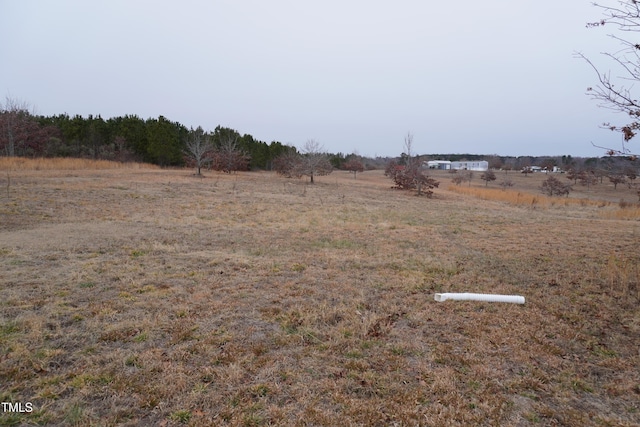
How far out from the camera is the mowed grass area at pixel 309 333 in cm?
255

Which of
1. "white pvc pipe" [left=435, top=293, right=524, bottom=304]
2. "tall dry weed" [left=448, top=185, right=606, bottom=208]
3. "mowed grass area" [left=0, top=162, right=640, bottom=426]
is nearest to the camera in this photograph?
"mowed grass area" [left=0, top=162, right=640, bottom=426]

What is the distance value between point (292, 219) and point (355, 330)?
8.26 metres

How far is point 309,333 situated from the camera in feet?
12.2

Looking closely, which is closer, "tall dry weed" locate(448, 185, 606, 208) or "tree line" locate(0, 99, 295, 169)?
"tall dry weed" locate(448, 185, 606, 208)

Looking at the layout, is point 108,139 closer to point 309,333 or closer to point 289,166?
point 289,166

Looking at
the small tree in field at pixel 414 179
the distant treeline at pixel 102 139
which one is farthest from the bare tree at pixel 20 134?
the small tree in field at pixel 414 179

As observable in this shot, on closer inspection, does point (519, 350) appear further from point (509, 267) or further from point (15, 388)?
point (15, 388)

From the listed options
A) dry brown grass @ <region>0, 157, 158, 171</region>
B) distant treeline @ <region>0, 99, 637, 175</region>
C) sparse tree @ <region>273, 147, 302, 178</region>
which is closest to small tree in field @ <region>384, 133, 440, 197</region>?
distant treeline @ <region>0, 99, 637, 175</region>

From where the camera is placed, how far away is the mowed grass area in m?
2.55

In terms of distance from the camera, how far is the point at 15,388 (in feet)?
8.67

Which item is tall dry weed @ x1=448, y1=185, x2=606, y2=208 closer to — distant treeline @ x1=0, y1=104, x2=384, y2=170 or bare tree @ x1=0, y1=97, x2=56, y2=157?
distant treeline @ x1=0, y1=104, x2=384, y2=170

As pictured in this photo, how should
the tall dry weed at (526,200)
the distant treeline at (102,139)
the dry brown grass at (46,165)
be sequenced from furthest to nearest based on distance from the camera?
1. the distant treeline at (102,139)
2. the tall dry weed at (526,200)
3. the dry brown grass at (46,165)

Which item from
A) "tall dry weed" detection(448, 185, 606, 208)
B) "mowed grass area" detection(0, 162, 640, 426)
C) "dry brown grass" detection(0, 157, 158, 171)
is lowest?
"mowed grass area" detection(0, 162, 640, 426)

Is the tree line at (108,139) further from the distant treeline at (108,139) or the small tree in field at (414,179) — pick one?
the small tree in field at (414,179)
